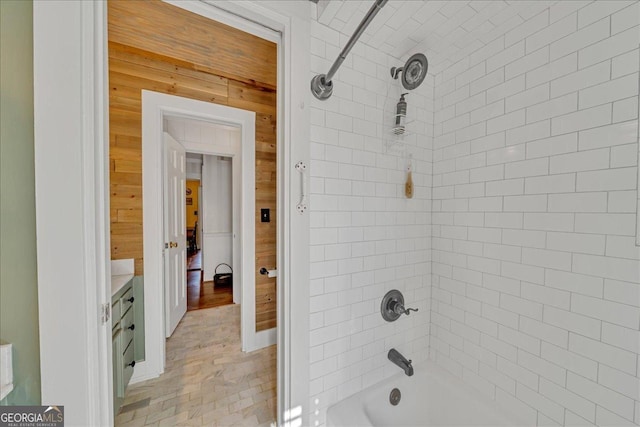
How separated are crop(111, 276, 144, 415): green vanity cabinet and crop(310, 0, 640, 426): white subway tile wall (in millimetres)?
1226

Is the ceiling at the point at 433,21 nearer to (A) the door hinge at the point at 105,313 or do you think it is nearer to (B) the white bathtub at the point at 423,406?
(A) the door hinge at the point at 105,313

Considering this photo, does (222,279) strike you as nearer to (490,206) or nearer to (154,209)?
(154,209)

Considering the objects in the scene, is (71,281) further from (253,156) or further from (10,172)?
(253,156)

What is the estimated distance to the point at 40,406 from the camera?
71 centimetres

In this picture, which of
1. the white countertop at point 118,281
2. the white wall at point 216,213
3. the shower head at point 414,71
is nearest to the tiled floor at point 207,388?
the white countertop at point 118,281

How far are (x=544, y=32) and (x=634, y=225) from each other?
0.94 meters

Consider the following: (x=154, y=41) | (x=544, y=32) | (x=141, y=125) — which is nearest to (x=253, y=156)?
(x=141, y=125)

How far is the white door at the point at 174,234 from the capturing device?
2191mm

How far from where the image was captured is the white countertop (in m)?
1.43

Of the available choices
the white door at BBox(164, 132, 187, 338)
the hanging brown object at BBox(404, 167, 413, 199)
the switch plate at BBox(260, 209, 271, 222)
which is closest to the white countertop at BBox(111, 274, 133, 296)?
the white door at BBox(164, 132, 187, 338)

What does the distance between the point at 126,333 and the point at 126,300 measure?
223mm

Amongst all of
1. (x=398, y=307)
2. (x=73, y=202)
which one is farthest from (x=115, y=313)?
(x=398, y=307)

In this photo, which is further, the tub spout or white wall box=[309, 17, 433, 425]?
the tub spout

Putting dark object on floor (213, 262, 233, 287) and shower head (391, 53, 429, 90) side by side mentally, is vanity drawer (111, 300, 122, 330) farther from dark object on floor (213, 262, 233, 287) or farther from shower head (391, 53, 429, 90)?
dark object on floor (213, 262, 233, 287)
